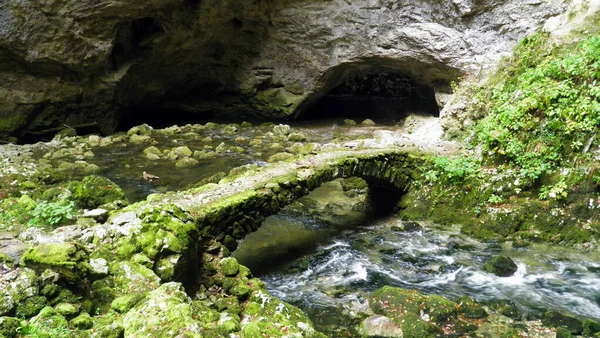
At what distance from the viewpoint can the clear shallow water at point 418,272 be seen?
5.59 meters

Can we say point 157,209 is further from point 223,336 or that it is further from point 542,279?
point 542,279

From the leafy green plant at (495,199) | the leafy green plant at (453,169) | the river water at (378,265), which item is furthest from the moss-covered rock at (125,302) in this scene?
the leafy green plant at (453,169)

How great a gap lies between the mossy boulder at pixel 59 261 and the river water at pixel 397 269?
8.84 feet

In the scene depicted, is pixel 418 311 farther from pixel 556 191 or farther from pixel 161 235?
pixel 556 191

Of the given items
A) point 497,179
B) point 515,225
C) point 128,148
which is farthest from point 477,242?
point 128,148

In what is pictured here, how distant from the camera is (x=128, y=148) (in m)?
13.8

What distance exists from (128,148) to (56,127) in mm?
3804

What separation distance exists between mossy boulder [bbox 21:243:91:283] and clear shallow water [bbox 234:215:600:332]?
8.79ft

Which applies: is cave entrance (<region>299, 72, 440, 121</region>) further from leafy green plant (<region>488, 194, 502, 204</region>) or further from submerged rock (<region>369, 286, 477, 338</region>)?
submerged rock (<region>369, 286, 477, 338</region>)

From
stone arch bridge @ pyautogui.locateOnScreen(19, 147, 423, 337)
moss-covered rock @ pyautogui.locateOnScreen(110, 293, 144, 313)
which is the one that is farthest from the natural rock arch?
moss-covered rock @ pyautogui.locateOnScreen(110, 293, 144, 313)

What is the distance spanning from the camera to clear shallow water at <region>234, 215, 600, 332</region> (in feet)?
18.4

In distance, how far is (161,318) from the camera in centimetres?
334

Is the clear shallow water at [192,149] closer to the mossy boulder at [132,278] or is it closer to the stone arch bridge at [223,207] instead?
the stone arch bridge at [223,207]

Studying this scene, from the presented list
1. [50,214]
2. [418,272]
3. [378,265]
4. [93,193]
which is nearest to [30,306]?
[50,214]
